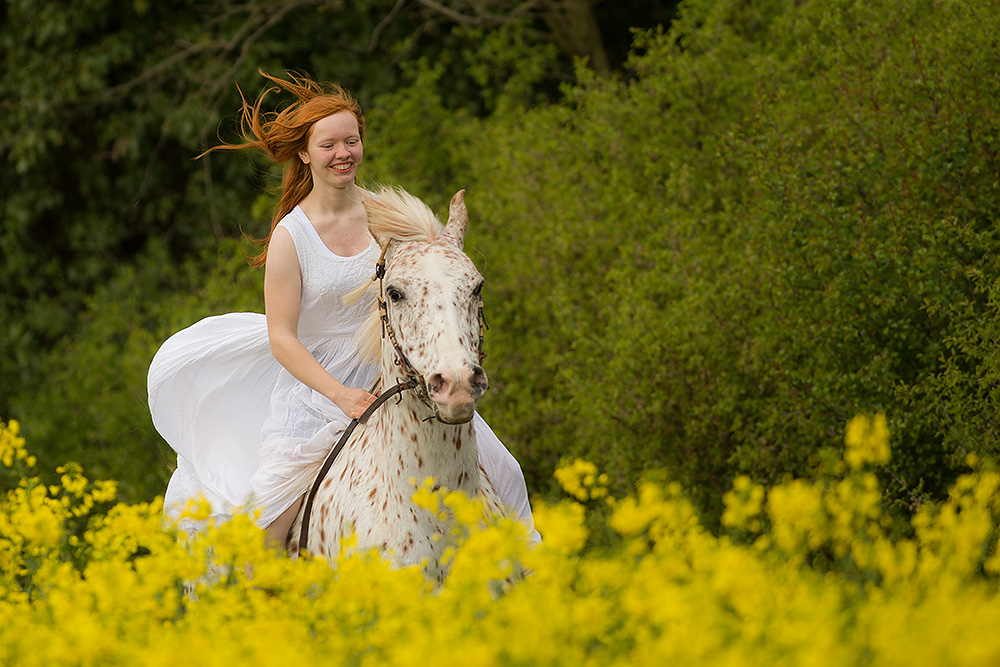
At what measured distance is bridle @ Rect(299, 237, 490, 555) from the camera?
327 cm

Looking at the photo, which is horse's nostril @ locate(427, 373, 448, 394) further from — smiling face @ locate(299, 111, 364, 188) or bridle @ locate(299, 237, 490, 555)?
smiling face @ locate(299, 111, 364, 188)

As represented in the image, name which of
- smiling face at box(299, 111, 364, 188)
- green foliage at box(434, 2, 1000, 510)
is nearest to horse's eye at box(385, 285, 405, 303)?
smiling face at box(299, 111, 364, 188)

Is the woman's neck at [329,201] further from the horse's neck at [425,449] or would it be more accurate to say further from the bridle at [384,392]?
the horse's neck at [425,449]

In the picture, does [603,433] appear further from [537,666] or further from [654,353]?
[537,666]

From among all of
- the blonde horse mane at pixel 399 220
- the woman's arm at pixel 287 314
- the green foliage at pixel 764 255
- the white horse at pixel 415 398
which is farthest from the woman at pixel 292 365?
the green foliage at pixel 764 255

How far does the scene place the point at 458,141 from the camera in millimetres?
10656

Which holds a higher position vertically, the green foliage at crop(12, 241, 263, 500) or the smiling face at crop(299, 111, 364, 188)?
the green foliage at crop(12, 241, 263, 500)

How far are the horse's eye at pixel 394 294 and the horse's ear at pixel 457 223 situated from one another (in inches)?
12.0

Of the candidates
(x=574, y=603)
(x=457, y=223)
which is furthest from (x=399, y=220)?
(x=574, y=603)

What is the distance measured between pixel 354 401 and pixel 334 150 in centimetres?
93

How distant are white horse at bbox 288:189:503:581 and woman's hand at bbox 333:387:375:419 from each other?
0.06 m

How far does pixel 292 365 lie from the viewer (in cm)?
381

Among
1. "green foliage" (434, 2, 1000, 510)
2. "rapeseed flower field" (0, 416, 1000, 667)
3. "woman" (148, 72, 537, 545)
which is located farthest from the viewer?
"green foliage" (434, 2, 1000, 510)

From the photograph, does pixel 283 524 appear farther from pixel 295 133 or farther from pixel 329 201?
pixel 295 133
